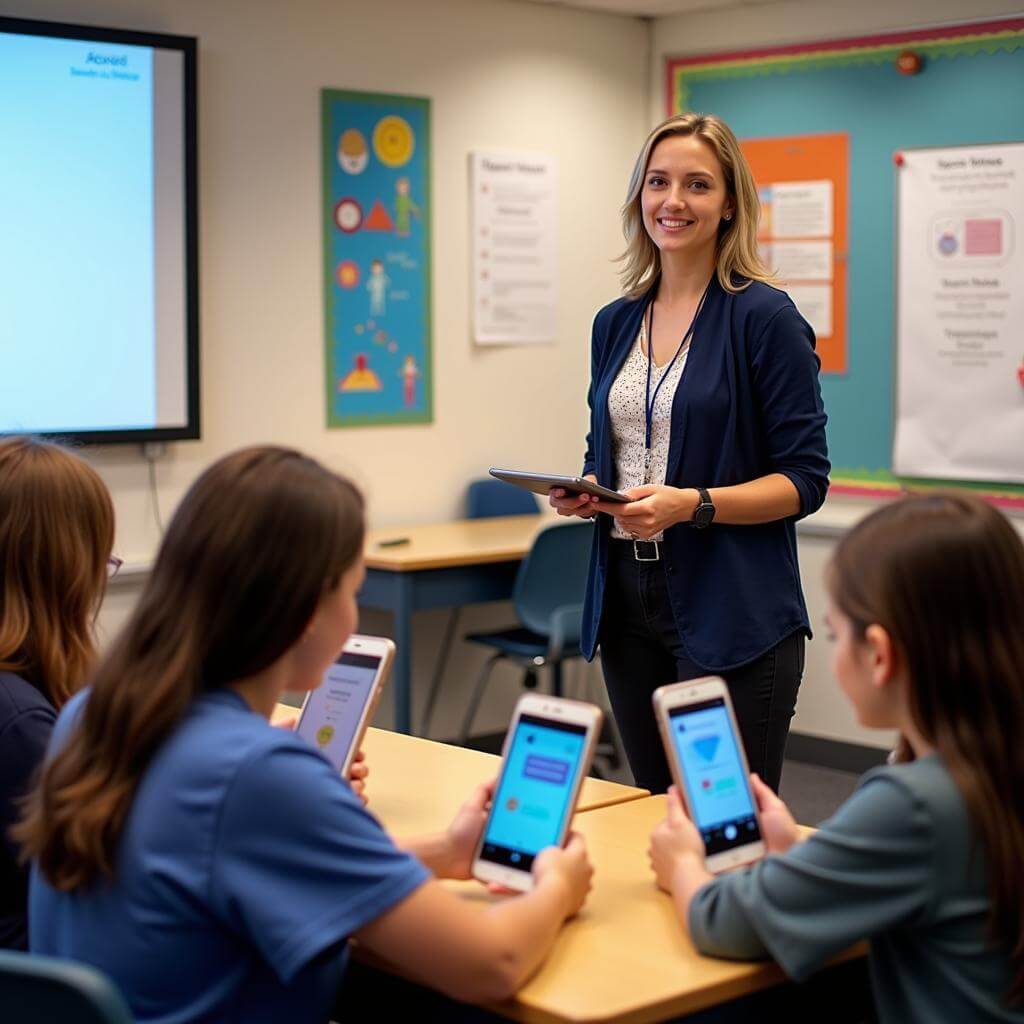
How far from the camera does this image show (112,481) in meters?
4.52

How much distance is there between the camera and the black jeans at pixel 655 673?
2553 mm

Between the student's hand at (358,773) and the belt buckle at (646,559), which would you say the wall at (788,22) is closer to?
the belt buckle at (646,559)

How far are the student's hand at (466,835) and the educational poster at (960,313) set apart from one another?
11.1ft

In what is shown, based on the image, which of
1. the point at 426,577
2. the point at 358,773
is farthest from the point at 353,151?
the point at 358,773

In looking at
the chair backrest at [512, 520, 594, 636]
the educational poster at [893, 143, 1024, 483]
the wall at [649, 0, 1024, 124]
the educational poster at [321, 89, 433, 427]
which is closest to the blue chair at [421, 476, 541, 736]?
the educational poster at [321, 89, 433, 427]

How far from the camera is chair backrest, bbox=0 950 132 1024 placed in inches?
44.8

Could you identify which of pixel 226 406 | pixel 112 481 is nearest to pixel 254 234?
pixel 226 406

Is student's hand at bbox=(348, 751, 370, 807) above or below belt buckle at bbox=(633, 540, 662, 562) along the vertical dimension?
below

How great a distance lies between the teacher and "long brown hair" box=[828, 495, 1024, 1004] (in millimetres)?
1007

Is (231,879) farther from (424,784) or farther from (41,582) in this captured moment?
(424,784)

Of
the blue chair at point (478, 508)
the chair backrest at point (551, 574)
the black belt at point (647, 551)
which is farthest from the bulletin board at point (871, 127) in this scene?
the black belt at point (647, 551)

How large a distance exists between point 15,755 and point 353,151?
3.56 meters

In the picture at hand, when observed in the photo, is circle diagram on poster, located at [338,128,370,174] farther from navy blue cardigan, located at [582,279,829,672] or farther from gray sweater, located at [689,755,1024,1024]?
Result: gray sweater, located at [689,755,1024,1024]

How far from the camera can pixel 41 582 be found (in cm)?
186
